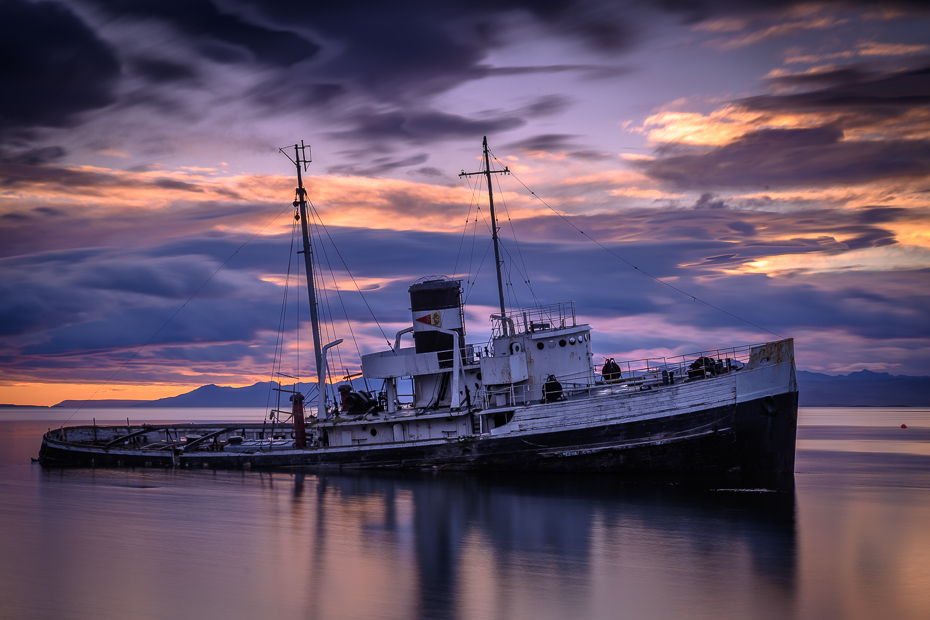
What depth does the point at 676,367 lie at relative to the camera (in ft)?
92.9

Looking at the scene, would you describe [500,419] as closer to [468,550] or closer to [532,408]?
[532,408]

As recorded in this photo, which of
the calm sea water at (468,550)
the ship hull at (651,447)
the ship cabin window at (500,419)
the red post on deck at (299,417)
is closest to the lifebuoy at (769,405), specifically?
the ship hull at (651,447)

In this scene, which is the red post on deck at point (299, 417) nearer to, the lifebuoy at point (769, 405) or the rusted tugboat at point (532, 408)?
the rusted tugboat at point (532, 408)

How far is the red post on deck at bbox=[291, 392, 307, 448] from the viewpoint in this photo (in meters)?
33.0

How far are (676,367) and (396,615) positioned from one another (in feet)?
57.3

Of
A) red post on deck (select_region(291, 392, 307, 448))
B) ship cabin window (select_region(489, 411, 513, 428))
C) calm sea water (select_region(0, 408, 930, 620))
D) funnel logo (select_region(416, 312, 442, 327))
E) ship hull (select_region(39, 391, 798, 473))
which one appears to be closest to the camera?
calm sea water (select_region(0, 408, 930, 620))

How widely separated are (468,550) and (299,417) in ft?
53.2

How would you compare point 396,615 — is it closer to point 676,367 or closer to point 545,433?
point 545,433

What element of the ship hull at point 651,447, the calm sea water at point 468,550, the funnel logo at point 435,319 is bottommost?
the calm sea water at point 468,550

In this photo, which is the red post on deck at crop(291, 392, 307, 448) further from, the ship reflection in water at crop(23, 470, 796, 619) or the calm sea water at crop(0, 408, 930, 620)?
the ship reflection in water at crop(23, 470, 796, 619)

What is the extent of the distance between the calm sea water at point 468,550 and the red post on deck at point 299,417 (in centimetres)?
235

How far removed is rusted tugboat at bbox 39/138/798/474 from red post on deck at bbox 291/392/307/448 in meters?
0.06

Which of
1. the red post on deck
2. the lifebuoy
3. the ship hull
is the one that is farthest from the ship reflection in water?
the red post on deck

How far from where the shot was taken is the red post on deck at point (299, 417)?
3297cm
